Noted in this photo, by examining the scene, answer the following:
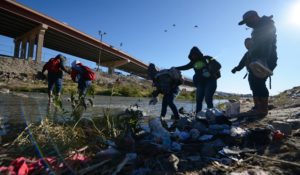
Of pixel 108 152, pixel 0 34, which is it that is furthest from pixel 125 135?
pixel 0 34

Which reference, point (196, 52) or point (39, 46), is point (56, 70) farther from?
point (39, 46)

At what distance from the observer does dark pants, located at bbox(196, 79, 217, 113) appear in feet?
19.0

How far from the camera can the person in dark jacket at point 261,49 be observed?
185 inches

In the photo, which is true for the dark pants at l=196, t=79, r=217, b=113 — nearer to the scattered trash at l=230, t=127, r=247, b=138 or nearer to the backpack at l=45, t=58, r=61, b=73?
the scattered trash at l=230, t=127, r=247, b=138

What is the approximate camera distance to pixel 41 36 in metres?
32.8

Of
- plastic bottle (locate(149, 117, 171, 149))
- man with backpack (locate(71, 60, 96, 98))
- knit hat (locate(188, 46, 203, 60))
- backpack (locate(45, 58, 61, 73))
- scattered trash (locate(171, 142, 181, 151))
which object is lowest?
scattered trash (locate(171, 142, 181, 151))

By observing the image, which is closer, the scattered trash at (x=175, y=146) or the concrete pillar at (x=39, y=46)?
the scattered trash at (x=175, y=146)

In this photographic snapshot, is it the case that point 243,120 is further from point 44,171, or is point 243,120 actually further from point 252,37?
point 44,171

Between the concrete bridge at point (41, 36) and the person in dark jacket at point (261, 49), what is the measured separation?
2030cm

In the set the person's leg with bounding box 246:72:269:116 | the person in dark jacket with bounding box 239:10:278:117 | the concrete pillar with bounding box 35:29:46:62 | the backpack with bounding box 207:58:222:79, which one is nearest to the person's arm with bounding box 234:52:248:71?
the backpack with bounding box 207:58:222:79

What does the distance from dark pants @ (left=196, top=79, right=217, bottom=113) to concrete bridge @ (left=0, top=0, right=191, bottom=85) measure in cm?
1934

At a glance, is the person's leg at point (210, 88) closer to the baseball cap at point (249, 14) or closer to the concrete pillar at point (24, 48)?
the baseball cap at point (249, 14)

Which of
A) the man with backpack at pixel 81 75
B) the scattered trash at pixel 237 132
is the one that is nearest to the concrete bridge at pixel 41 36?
the man with backpack at pixel 81 75

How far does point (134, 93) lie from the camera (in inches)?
1044
